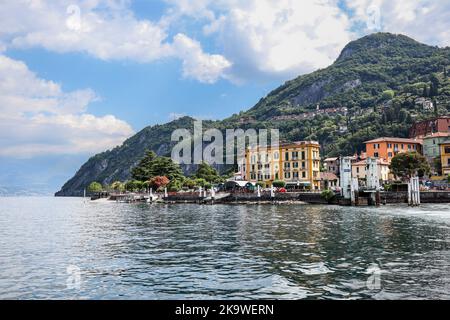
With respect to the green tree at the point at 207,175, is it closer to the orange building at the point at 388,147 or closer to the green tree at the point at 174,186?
the green tree at the point at 174,186

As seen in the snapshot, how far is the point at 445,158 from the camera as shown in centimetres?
11238

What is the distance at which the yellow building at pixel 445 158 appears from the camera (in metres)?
112

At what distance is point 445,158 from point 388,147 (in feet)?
66.5

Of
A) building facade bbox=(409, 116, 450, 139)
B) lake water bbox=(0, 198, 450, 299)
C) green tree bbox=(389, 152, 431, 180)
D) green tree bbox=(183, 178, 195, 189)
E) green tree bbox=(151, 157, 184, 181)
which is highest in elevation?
building facade bbox=(409, 116, 450, 139)

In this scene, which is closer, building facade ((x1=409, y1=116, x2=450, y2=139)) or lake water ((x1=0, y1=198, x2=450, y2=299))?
lake water ((x1=0, y1=198, x2=450, y2=299))

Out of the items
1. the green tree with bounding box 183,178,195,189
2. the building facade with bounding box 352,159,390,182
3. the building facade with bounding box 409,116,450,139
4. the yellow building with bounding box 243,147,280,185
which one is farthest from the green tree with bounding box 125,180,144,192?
the building facade with bounding box 409,116,450,139

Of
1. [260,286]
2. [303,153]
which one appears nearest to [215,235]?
[260,286]

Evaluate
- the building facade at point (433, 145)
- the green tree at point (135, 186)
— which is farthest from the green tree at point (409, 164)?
the green tree at point (135, 186)

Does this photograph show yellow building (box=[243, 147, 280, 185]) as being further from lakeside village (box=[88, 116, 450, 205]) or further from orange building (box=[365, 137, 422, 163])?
orange building (box=[365, 137, 422, 163])

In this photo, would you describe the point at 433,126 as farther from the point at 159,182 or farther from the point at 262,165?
the point at 159,182

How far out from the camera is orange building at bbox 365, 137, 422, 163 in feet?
427
